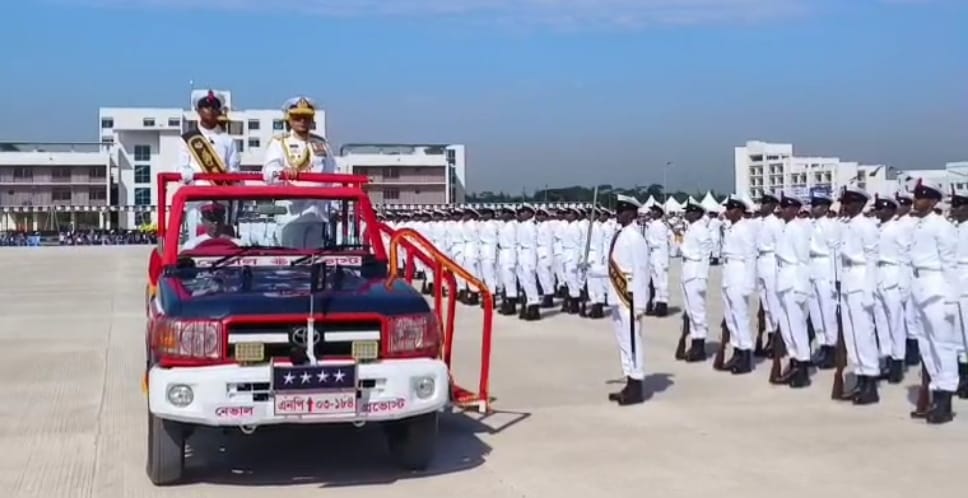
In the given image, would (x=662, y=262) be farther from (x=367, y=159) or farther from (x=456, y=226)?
(x=367, y=159)

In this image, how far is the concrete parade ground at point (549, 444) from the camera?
689 cm

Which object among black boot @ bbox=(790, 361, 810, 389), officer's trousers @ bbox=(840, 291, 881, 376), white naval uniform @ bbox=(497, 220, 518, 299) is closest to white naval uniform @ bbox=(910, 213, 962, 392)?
officer's trousers @ bbox=(840, 291, 881, 376)

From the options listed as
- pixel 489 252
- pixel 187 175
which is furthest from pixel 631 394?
pixel 489 252

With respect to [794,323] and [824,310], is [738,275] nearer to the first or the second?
[824,310]

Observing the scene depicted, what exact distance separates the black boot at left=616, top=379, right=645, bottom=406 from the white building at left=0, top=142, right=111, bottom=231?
315 ft

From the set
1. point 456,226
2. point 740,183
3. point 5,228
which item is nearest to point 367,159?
point 5,228

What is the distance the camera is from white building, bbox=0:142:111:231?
99375mm

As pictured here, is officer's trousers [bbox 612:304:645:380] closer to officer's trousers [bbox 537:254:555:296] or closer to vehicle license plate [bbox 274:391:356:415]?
vehicle license plate [bbox 274:391:356:415]

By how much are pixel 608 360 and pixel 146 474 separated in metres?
6.44

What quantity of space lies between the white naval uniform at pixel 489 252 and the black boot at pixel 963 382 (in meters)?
10.9

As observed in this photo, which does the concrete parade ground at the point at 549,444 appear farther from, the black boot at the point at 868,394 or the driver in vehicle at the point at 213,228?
the driver in vehicle at the point at 213,228

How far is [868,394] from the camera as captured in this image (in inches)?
386

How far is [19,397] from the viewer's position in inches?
406

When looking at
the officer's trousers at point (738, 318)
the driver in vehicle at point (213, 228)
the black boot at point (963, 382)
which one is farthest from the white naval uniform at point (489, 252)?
the driver in vehicle at point (213, 228)
